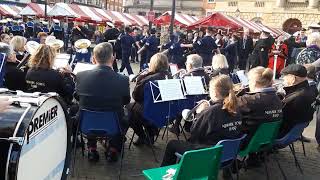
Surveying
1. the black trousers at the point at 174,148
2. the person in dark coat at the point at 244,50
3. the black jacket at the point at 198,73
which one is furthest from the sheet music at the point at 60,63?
the person in dark coat at the point at 244,50

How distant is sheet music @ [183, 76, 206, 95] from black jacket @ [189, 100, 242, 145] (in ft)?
5.86

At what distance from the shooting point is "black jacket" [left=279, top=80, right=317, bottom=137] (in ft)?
17.9

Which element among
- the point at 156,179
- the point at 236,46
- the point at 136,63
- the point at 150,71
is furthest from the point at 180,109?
the point at 136,63

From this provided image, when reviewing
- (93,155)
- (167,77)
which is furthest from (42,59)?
(167,77)

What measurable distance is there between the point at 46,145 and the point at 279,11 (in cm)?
4683

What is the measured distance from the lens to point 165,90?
551 cm

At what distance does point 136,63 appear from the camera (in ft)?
68.9

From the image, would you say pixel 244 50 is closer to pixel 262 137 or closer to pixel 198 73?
pixel 198 73

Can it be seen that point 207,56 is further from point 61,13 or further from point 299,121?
point 61,13

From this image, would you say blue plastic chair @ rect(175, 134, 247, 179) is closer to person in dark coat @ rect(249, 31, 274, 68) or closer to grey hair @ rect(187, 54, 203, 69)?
grey hair @ rect(187, 54, 203, 69)

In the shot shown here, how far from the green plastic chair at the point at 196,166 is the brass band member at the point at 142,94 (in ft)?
7.80

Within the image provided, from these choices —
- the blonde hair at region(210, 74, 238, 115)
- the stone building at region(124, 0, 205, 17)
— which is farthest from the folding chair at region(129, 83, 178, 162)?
the stone building at region(124, 0, 205, 17)

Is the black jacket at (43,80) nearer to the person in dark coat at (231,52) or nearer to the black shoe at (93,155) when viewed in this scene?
the black shoe at (93,155)

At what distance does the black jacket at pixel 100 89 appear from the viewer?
16.5ft
